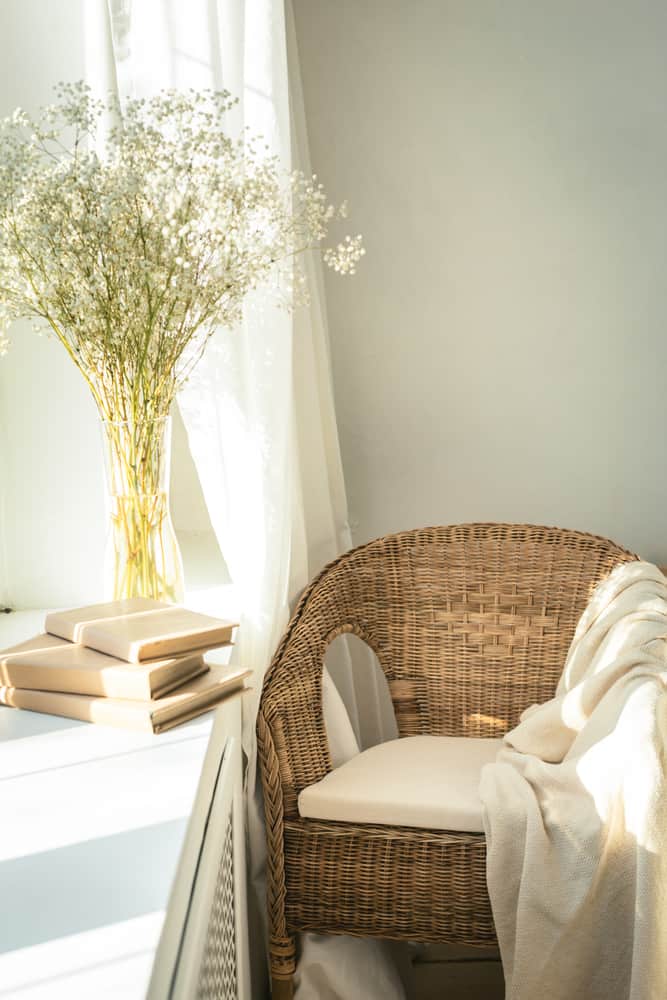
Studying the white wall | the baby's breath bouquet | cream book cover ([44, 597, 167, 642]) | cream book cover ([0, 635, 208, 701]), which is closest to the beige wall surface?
the white wall

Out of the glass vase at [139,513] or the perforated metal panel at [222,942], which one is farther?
the glass vase at [139,513]

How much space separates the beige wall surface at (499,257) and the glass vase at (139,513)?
107 cm

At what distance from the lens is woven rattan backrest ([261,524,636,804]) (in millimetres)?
2037

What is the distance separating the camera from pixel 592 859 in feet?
4.61

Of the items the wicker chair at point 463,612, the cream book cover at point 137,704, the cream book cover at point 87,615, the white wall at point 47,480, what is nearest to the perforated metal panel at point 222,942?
the cream book cover at point 137,704

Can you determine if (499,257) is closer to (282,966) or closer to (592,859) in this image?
(592,859)

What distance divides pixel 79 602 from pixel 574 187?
153 centimetres

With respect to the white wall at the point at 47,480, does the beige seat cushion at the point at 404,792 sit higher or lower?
lower

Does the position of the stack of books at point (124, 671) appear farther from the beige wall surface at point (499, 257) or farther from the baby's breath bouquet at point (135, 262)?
the beige wall surface at point (499, 257)

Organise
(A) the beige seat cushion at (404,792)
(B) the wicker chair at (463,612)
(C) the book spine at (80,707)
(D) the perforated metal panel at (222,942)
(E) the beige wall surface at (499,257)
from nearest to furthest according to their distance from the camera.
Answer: (D) the perforated metal panel at (222,942) < (C) the book spine at (80,707) < (A) the beige seat cushion at (404,792) < (B) the wicker chair at (463,612) < (E) the beige wall surface at (499,257)

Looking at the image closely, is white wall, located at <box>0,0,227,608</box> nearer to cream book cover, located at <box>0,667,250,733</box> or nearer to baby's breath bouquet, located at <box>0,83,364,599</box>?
baby's breath bouquet, located at <box>0,83,364,599</box>

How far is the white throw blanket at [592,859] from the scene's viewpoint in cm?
135

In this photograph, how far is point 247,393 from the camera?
1714 mm

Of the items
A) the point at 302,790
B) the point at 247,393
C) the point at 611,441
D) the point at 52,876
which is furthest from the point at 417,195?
the point at 52,876
